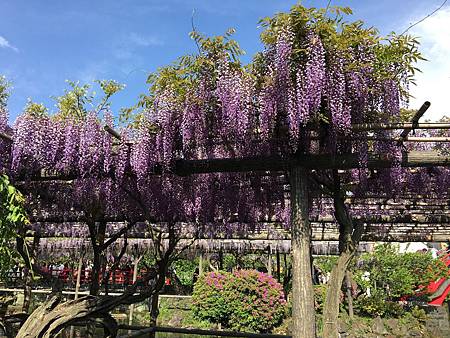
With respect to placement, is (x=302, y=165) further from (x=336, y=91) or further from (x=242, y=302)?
(x=242, y=302)

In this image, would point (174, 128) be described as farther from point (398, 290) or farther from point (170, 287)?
point (170, 287)

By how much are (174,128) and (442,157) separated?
2.42 m

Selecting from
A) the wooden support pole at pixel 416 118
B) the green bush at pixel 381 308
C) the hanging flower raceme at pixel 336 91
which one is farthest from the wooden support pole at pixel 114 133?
the green bush at pixel 381 308

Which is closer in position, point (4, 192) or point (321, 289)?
point (4, 192)

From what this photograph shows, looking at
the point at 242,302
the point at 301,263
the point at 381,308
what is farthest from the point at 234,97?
the point at 381,308

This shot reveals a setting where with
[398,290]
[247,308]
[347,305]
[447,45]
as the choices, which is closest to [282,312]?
[247,308]

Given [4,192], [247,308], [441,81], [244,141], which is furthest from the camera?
[247,308]

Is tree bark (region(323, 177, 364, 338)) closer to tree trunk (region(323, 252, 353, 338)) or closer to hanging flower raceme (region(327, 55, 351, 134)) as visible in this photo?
tree trunk (region(323, 252, 353, 338))

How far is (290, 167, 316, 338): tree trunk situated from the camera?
3.28 metres

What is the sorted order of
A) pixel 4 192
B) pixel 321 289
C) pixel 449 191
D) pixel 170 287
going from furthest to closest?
pixel 170 287 → pixel 321 289 → pixel 449 191 → pixel 4 192

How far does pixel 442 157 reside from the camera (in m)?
3.75

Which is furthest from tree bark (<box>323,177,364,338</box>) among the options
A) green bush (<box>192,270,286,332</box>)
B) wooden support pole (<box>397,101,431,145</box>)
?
green bush (<box>192,270,286,332</box>)

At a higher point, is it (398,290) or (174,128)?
(174,128)

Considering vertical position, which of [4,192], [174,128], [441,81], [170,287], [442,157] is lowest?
[170,287]
